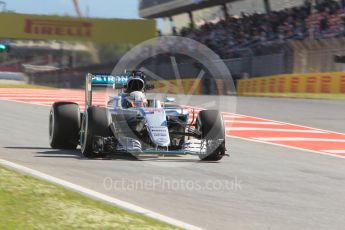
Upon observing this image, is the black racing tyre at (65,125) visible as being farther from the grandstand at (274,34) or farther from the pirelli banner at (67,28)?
the pirelli banner at (67,28)

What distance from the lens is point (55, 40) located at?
54344 millimetres

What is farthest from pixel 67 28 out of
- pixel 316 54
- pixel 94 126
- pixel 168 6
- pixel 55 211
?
pixel 55 211

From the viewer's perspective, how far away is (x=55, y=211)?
16.4ft

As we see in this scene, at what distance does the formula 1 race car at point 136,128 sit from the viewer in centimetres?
833

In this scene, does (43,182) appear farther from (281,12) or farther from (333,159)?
(281,12)

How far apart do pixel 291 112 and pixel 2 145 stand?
34.8 ft

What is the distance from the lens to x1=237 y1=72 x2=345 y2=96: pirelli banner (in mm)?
26283

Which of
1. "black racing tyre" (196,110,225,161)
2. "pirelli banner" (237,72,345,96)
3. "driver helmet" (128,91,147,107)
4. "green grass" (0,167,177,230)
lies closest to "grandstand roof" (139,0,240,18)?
"pirelli banner" (237,72,345,96)

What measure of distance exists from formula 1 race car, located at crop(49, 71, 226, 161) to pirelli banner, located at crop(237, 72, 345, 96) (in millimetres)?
17951

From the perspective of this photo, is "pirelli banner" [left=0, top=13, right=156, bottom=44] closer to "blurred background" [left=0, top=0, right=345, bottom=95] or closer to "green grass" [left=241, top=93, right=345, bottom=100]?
"blurred background" [left=0, top=0, right=345, bottom=95]

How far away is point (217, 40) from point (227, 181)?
3524cm

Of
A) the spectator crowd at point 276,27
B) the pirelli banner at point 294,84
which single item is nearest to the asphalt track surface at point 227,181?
the pirelli banner at point 294,84

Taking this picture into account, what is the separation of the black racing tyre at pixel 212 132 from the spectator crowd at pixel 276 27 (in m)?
20.5

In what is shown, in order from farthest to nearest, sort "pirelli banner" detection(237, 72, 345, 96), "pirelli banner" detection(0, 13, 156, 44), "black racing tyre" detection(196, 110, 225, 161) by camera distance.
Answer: "pirelli banner" detection(0, 13, 156, 44) < "pirelli banner" detection(237, 72, 345, 96) < "black racing tyre" detection(196, 110, 225, 161)
